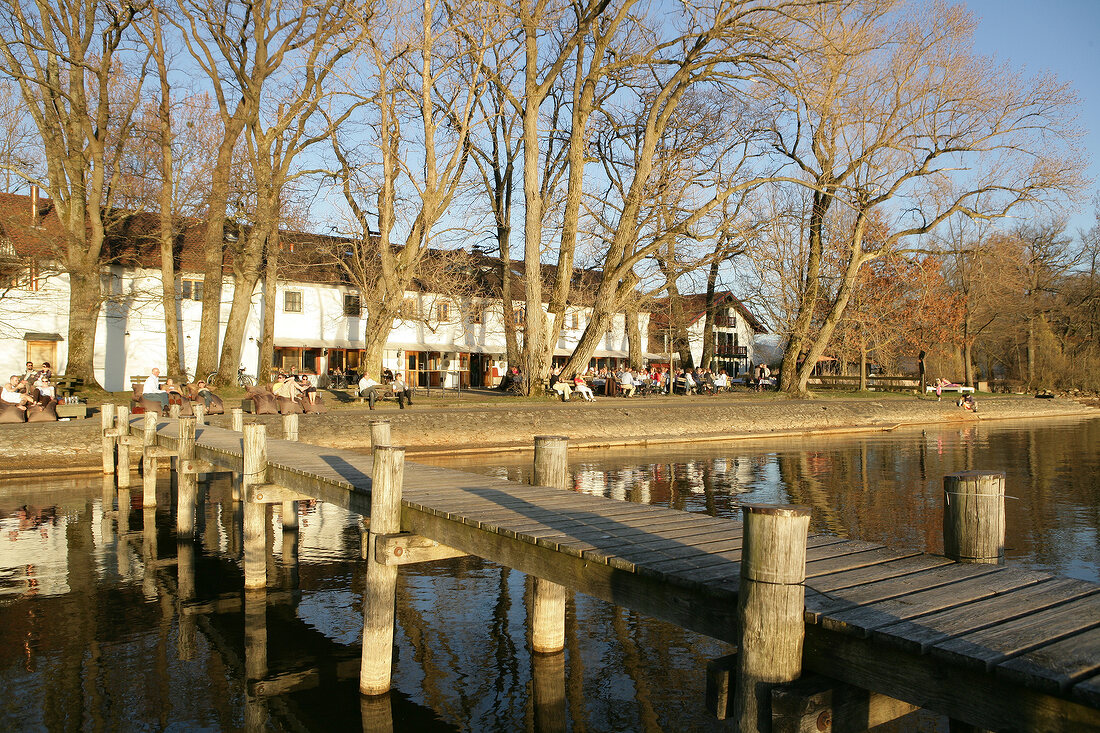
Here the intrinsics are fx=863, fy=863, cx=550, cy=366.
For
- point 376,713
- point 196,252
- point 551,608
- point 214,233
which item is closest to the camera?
point 376,713

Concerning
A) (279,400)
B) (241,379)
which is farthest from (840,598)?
(241,379)

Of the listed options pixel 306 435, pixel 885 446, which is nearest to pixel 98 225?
pixel 306 435

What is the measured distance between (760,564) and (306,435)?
1837 centimetres

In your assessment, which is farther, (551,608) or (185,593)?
(185,593)

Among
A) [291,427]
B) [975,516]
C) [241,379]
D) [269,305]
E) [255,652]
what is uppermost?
[269,305]

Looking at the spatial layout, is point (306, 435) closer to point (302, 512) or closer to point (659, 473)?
point (302, 512)

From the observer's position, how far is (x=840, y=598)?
4340 mm

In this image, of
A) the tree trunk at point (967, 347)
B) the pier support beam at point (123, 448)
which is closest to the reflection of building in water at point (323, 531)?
the pier support beam at point (123, 448)

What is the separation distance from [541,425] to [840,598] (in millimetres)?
21518

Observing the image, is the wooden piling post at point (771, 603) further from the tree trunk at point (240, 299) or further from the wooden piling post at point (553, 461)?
the tree trunk at point (240, 299)

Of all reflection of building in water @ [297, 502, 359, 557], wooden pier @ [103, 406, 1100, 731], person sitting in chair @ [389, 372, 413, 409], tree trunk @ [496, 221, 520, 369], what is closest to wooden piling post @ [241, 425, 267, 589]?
reflection of building in water @ [297, 502, 359, 557]

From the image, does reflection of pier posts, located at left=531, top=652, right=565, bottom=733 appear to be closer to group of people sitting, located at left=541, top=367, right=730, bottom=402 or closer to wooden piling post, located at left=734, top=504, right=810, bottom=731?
wooden piling post, located at left=734, top=504, right=810, bottom=731

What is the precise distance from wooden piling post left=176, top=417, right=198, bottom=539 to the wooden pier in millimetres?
6710

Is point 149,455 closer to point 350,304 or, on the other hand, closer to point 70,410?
point 70,410
